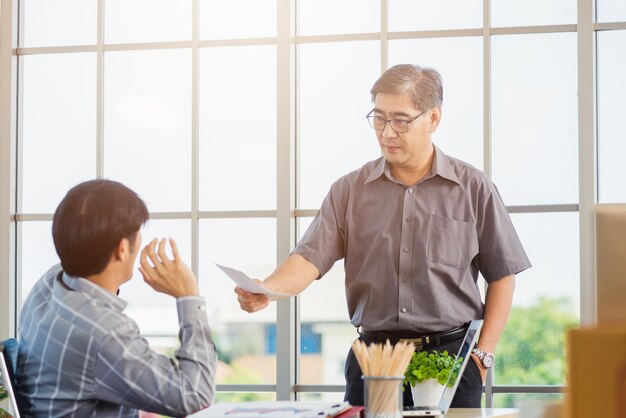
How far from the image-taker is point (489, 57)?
13.8ft

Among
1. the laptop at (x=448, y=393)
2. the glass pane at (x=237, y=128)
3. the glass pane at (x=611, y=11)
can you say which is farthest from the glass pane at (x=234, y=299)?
the laptop at (x=448, y=393)

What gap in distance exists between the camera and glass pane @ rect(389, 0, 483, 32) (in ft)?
13.9

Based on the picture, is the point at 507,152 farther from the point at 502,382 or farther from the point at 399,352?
the point at 399,352

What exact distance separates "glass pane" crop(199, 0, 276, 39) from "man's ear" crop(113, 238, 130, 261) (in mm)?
2435

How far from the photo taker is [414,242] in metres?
3.34

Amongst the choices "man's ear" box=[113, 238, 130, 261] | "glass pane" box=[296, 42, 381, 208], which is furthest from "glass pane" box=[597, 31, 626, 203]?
"man's ear" box=[113, 238, 130, 261]

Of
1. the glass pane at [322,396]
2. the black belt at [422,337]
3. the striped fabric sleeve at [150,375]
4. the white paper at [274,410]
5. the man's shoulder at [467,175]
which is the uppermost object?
the man's shoulder at [467,175]

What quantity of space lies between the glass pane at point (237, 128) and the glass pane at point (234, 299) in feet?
0.38

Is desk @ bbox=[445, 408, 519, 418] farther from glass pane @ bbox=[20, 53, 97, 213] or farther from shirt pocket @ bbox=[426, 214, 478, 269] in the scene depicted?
glass pane @ bbox=[20, 53, 97, 213]

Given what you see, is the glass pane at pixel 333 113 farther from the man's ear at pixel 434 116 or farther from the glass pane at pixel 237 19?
the man's ear at pixel 434 116

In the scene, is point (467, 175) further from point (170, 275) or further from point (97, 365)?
point (97, 365)

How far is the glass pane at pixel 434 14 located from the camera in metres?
4.24

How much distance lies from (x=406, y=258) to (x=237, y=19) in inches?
65.8

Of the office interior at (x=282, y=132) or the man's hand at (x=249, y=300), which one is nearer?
the man's hand at (x=249, y=300)
